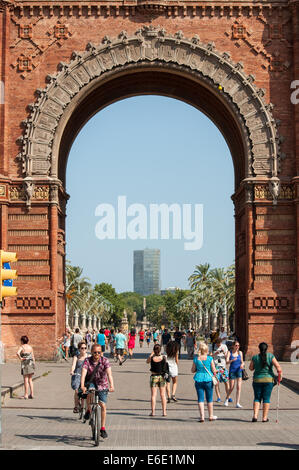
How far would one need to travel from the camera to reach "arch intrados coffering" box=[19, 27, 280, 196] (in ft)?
107

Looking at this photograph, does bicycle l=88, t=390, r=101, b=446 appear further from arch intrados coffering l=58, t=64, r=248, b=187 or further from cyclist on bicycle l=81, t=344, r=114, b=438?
arch intrados coffering l=58, t=64, r=248, b=187

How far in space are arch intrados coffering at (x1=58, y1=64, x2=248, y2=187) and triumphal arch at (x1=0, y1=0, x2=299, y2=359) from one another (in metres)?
0.22

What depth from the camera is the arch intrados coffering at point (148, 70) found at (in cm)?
3275

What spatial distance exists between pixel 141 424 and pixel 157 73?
21.7m

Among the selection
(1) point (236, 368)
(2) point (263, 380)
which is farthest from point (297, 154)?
(2) point (263, 380)

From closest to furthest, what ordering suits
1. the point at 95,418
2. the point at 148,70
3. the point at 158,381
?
1. the point at 95,418
2. the point at 158,381
3. the point at 148,70

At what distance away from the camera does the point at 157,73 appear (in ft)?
113

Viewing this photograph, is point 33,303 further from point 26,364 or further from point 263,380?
point 263,380

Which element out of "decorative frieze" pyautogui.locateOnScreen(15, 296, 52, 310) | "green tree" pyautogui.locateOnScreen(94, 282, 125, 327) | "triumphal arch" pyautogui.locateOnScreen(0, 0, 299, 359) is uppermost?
"triumphal arch" pyautogui.locateOnScreen(0, 0, 299, 359)

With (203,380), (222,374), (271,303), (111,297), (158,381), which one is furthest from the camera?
(111,297)

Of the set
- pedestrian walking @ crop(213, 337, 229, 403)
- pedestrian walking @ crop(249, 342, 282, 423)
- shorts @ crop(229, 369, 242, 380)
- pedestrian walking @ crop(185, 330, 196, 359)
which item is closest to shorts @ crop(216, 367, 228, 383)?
pedestrian walking @ crop(213, 337, 229, 403)

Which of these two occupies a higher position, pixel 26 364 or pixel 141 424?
pixel 26 364
